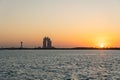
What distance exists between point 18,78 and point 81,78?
9285 millimetres

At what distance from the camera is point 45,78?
158 ft

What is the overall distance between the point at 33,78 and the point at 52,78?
9.20ft

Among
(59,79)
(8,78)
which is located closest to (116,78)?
(59,79)

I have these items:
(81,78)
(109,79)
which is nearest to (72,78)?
(81,78)

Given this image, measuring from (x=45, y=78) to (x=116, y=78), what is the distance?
1060 cm

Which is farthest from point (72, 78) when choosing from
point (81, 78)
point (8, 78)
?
point (8, 78)

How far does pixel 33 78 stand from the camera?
48219 millimetres

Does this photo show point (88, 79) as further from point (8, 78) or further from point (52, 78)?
point (8, 78)

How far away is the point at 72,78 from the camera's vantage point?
1905 inches

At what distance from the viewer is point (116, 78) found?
48812mm

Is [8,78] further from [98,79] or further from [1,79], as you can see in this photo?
[98,79]

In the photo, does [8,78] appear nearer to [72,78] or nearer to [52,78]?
[52,78]

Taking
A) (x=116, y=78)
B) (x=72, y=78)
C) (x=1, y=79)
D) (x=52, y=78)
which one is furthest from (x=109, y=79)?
(x=1, y=79)

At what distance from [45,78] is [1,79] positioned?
642cm
